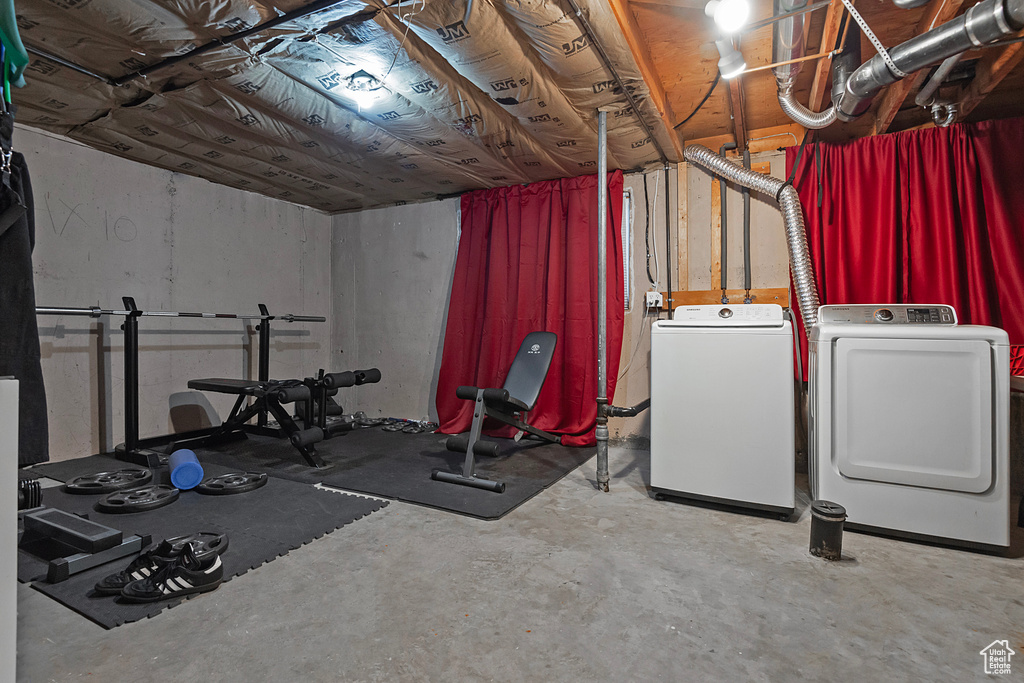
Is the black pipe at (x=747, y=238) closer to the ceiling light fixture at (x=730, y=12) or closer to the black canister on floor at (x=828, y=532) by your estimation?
the ceiling light fixture at (x=730, y=12)

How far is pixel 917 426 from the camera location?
207cm

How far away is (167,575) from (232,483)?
44.7 inches

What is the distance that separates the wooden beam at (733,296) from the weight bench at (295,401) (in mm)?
2478

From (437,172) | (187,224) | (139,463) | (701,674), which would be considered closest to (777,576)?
(701,674)

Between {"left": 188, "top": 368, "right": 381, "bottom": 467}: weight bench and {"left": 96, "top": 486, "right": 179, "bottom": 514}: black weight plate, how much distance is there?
2.39 ft

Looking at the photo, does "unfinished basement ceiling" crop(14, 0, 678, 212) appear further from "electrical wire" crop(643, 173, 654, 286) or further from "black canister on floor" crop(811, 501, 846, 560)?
"black canister on floor" crop(811, 501, 846, 560)

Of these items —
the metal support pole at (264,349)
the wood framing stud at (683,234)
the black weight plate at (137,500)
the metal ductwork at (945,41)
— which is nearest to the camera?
the metal ductwork at (945,41)

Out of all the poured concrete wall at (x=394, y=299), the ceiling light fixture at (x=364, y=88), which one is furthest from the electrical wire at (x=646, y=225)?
the ceiling light fixture at (x=364, y=88)

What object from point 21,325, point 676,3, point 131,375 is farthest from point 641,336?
point 131,375

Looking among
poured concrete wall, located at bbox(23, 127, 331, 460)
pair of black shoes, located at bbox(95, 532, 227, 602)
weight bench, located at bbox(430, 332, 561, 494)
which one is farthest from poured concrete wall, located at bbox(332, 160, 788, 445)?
pair of black shoes, located at bbox(95, 532, 227, 602)

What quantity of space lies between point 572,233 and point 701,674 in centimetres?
326

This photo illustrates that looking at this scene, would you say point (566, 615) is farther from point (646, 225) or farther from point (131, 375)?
point (131, 375)

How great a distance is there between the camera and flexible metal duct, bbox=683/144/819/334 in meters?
3.05

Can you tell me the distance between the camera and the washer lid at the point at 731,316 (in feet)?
7.80
